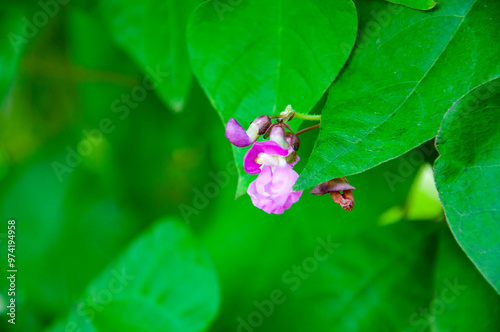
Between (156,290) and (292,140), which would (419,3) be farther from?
(156,290)

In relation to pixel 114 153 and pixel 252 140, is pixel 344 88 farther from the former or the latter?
pixel 114 153

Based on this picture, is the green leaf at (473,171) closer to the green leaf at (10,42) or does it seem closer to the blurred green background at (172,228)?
the blurred green background at (172,228)

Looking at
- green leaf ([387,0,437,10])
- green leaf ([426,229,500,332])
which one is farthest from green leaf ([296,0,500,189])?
green leaf ([426,229,500,332])

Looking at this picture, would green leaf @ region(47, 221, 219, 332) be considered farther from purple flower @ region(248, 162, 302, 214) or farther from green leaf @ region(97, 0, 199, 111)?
purple flower @ region(248, 162, 302, 214)

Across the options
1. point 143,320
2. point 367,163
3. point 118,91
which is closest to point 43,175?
point 118,91

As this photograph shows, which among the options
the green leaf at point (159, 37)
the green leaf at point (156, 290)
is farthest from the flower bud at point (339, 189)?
the green leaf at point (156, 290)

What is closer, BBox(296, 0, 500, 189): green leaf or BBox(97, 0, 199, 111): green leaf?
BBox(296, 0, 500, 189): green leaf

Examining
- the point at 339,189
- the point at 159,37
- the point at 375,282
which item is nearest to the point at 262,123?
the point at 339,189
